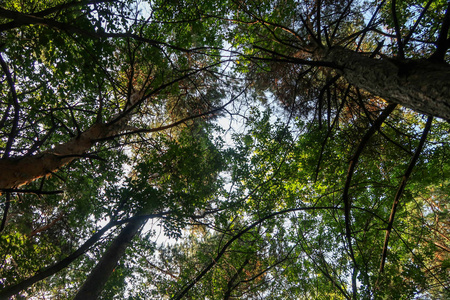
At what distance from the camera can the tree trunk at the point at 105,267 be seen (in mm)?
5533

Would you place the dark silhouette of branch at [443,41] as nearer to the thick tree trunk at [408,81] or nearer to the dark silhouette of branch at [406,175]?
the thick tree trunk at [408,81]

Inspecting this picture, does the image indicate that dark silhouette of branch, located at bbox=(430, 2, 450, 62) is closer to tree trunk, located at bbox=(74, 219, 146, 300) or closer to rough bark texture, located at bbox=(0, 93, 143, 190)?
rough bark texture, located at bbox=(0, 93, 143, 190)

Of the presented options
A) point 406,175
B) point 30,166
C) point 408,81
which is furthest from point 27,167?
point 406,175

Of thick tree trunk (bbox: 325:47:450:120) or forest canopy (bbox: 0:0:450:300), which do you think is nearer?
thick tree trunk (bbox: 325:47:450:120)

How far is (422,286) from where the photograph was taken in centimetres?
365

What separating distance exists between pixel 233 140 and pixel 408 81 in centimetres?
551

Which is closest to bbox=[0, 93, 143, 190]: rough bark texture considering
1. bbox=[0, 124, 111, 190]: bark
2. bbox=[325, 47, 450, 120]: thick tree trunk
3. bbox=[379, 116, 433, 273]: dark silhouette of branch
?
bbox=[0, 124, 111, 190]: bark

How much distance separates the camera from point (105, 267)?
6090 millimetres

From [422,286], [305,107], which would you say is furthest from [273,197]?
[422,286]

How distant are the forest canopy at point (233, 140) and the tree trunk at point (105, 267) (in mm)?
40

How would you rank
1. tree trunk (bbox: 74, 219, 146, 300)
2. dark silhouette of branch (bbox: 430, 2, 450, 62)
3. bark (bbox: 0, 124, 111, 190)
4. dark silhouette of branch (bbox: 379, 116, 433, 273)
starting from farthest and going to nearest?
1. tree trunk (bbox: 74, 219, 146, 300)
2. bark (bbox: 0, 124, 111, 190)
3. dark silhouette of branch (bbox: 379, 116, 433, 273)
4. dark silhouette of branch (bbox: 430, 2, 450, 62)

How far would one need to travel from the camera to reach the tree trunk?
18.2ft

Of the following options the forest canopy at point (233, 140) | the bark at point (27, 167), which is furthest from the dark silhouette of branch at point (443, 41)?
the bark at point (27, 167)

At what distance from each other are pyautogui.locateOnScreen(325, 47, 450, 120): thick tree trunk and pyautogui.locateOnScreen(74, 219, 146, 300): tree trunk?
19.8 ft
